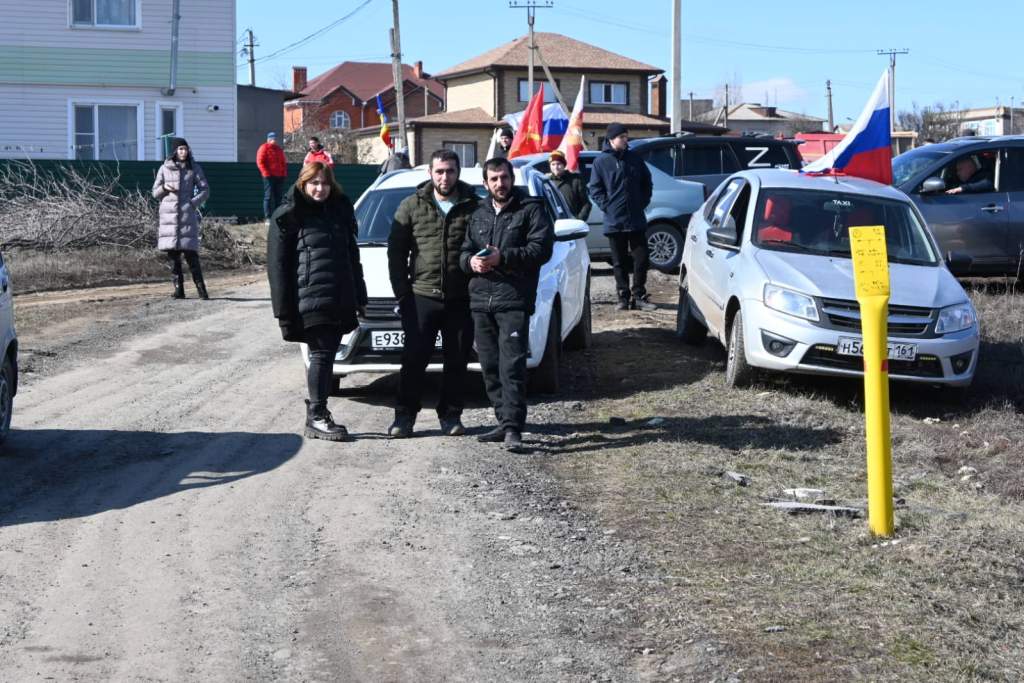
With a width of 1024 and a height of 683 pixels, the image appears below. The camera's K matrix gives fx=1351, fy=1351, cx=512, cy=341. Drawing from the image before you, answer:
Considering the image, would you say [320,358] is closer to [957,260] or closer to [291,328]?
[291,328]

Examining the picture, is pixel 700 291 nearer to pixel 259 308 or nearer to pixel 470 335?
pixel 470 335

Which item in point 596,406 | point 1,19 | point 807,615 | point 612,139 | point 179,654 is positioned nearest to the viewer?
point 179,654

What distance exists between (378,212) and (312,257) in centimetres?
252

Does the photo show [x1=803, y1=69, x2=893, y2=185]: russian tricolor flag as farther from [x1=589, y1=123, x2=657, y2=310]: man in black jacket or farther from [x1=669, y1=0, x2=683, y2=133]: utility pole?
[x1=669, y1=0, x2=683, y2=133]: utility pole

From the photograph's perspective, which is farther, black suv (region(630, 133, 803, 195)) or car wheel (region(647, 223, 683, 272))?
black suv (region(630, 133, 803, 195))

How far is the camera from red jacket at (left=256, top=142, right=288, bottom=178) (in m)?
26.3

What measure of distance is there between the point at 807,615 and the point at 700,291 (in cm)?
688

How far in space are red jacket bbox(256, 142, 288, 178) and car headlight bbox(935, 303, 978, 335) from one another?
18.2 meters

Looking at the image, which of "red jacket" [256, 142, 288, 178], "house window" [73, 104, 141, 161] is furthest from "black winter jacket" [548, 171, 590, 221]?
"house window" [73, 104, 141, 161]

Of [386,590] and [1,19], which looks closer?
[386,590]

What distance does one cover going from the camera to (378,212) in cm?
1115

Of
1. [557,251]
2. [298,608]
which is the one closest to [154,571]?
[298,608]

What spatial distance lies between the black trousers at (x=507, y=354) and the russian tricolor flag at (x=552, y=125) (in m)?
16.7

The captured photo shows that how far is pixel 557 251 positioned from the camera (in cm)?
1099
